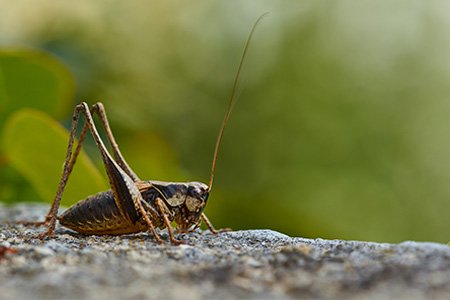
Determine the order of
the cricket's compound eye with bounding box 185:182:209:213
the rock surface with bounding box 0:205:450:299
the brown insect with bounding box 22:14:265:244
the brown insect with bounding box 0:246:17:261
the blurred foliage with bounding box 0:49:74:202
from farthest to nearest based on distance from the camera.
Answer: the blurred foliage with bounding box 0:49:74:202, the cricket's compound eye with bounding box 185:182:209:213, the brown insect with bounding box 22:14:265:244, the brown insect with bounding box 0:246:17:261, the rock surface with bounding box 0:205:450:299

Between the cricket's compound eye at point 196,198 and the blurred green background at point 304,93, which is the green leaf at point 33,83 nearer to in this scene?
the cricket's compound eye at point 196,198

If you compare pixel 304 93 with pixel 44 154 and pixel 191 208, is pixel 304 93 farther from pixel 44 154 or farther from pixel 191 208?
pixel 191 208

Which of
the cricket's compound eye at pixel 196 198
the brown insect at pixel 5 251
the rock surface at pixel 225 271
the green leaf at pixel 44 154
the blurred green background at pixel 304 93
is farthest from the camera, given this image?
the blurred green background at pixel 304 93

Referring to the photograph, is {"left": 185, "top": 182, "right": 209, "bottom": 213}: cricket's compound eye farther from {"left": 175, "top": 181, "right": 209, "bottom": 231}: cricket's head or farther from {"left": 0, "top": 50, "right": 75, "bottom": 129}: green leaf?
{"left": 0, "top": 50, "right": 75, "bottom": 129}: green leaf

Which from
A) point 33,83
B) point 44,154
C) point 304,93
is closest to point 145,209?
point 44,154

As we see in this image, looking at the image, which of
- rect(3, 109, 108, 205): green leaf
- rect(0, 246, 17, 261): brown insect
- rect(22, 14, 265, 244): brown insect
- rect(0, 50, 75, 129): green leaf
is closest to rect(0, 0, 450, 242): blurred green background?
rect(0, 50, 75, 129): green leaf

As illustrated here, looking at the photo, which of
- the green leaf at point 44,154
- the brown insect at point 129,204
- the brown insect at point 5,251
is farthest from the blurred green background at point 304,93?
the brown insect at point 5,251
